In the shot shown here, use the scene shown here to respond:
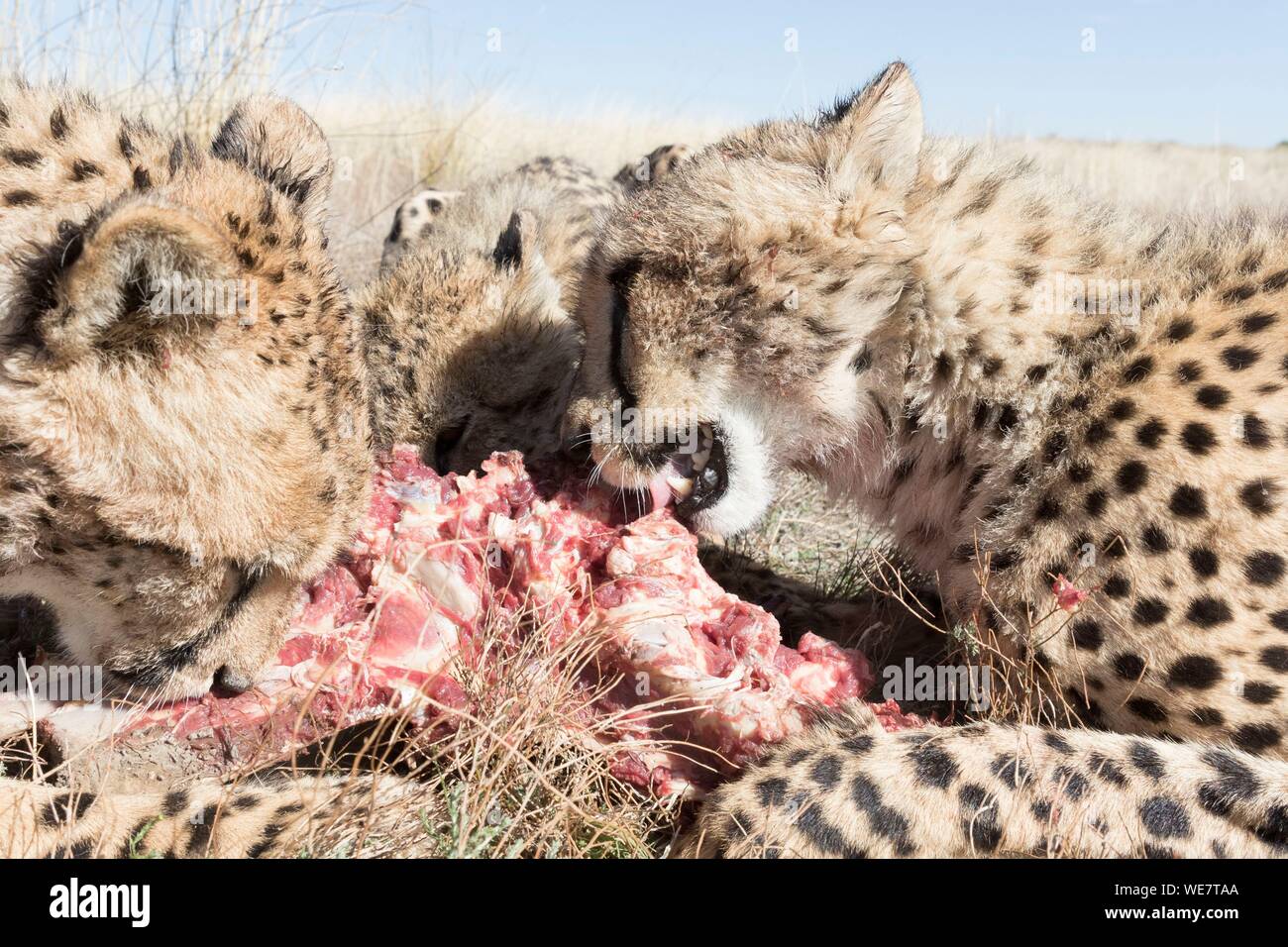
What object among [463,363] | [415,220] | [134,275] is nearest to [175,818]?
[134,275]

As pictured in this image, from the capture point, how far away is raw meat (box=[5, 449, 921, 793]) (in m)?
2.62

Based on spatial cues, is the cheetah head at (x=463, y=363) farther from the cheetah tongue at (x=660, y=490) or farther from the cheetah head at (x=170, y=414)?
the cheetah head at (x=170, y=414)

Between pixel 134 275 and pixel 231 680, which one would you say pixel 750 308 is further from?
pixel 231 680

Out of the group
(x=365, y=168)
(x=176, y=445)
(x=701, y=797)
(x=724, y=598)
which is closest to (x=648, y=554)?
(x=724, y=598)

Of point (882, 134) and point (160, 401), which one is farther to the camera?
point (882, 134)

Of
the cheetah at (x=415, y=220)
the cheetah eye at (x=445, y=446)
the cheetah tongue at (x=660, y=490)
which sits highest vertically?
the cheetah at (x=415, y=220)

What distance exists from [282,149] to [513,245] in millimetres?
1164

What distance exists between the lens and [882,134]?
2.77 metres

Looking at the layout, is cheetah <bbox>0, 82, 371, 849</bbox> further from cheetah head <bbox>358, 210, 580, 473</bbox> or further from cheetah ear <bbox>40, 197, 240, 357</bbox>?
cheetah head <bbox>358, 210, 580, 473</bbox>

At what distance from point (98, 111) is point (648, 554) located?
1.62 m

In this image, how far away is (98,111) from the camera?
8.29 feet

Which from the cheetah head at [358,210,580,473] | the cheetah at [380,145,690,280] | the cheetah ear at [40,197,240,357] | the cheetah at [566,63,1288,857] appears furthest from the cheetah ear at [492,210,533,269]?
the cheetah ear at [40,197,240,357]

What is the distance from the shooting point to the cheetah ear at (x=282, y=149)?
2.80 metres

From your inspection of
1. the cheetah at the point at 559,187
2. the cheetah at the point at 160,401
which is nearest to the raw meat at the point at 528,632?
the cheetah at the point at 160,401
